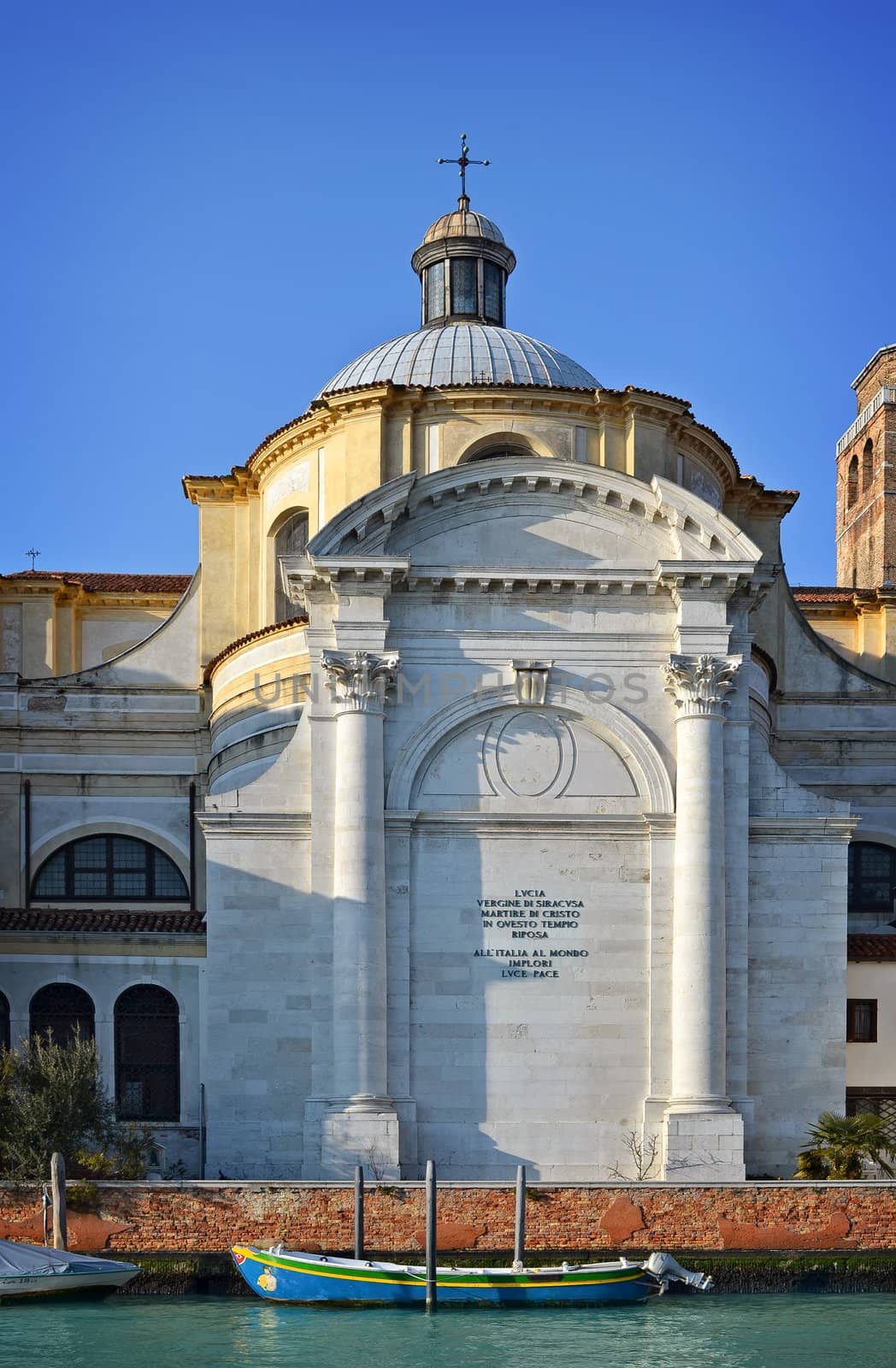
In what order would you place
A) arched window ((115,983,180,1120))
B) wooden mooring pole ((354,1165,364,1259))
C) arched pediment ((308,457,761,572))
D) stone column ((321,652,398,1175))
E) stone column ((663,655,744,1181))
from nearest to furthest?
wooden mooring pole ((354,1165,364,1259)), stone column ((321,652,398,1175)), stone column ((663,655,744,1181)), arched pediment ((308,457,761,572)), arched window ((115,983,180,1120))

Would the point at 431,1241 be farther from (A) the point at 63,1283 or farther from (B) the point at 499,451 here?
(B) the point at 499,451

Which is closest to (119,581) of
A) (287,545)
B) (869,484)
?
(287,545)

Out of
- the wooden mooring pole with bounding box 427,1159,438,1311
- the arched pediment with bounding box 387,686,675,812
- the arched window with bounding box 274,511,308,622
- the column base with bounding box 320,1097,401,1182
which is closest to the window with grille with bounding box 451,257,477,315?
the arched window with bounding box 274,511,308,622

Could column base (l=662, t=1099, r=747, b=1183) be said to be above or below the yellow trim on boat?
above

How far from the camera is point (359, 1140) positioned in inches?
1174

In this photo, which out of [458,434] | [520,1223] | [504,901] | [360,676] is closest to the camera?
[520,1223]

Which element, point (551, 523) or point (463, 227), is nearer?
point (551, 523)

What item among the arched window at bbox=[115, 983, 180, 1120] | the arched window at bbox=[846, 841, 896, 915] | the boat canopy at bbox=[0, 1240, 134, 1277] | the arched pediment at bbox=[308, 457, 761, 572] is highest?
the arched pediment at bbox=[308, 457, 761, 572]

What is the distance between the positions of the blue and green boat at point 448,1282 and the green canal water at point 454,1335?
0.58 feet

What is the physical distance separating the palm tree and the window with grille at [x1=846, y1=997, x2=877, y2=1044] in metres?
2.32

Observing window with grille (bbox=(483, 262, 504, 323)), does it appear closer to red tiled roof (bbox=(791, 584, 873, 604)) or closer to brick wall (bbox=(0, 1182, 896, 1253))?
red tiled roof (bbox=(791, 584, 873, 604))

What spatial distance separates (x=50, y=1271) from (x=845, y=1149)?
35.1 feet

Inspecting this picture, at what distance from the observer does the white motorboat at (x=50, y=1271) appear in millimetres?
25312

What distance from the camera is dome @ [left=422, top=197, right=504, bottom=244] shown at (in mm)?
42719
